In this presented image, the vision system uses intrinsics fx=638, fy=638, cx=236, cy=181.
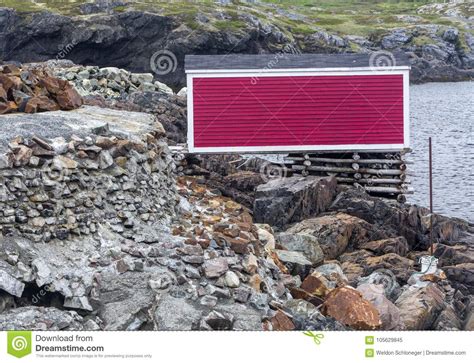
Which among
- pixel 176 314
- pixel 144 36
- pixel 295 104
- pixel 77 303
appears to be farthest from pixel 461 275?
pixel 144 36

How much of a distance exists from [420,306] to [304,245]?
14.1 ft

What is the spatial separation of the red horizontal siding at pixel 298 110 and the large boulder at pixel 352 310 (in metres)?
11.6

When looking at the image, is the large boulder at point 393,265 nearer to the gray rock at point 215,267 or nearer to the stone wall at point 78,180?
the stone wall at point 78,180

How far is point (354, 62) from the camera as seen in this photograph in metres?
24.0

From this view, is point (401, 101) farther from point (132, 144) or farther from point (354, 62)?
point (132, 144)

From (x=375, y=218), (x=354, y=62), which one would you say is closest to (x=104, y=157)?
(x=375, y=218)

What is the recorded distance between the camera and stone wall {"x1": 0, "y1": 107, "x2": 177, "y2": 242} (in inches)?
492

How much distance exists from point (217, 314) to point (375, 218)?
12.0 meters

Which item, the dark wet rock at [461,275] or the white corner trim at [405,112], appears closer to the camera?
the dark wet rock at [461,275]

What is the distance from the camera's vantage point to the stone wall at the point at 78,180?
12492mm

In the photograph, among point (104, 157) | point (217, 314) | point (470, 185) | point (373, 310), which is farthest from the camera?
point (470, 185)

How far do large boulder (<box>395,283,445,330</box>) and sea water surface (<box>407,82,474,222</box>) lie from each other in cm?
1244

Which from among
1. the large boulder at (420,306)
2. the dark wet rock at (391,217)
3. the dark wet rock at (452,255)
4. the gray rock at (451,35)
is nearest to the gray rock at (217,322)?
the large boulder at (420,306)

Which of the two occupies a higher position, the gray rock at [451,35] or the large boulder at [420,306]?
the gray rock at [451,35]
